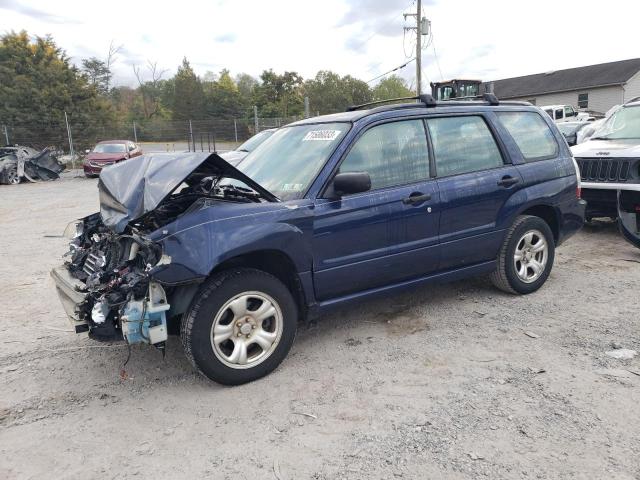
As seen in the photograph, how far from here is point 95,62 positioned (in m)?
57.2

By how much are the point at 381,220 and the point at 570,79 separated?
46852mm

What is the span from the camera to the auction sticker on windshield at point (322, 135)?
12.8 feet

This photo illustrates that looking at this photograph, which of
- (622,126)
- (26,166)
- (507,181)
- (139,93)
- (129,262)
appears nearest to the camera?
(129,262)

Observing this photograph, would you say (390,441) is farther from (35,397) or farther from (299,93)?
(299,93)

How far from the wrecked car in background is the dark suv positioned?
18233 millimetres

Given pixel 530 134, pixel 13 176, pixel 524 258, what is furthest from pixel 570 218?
pixel 13 176

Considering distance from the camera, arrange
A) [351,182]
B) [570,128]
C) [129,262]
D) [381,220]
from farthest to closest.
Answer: [570,128] < [381,220] < [351,182] < [129,262]

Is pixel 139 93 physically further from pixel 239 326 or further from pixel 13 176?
pixel 239 326

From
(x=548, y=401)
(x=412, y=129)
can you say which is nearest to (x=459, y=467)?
(x=548, y=401)

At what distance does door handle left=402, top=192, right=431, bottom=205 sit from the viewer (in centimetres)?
396

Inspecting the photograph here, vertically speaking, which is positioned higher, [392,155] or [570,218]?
[392,155]

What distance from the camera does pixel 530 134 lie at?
16.2 feet

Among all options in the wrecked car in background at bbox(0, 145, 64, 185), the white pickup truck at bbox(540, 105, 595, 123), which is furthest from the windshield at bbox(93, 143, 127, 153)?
the white pickup truck at bbox(540, 105, 595, 123)

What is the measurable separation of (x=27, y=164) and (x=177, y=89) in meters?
38.6
